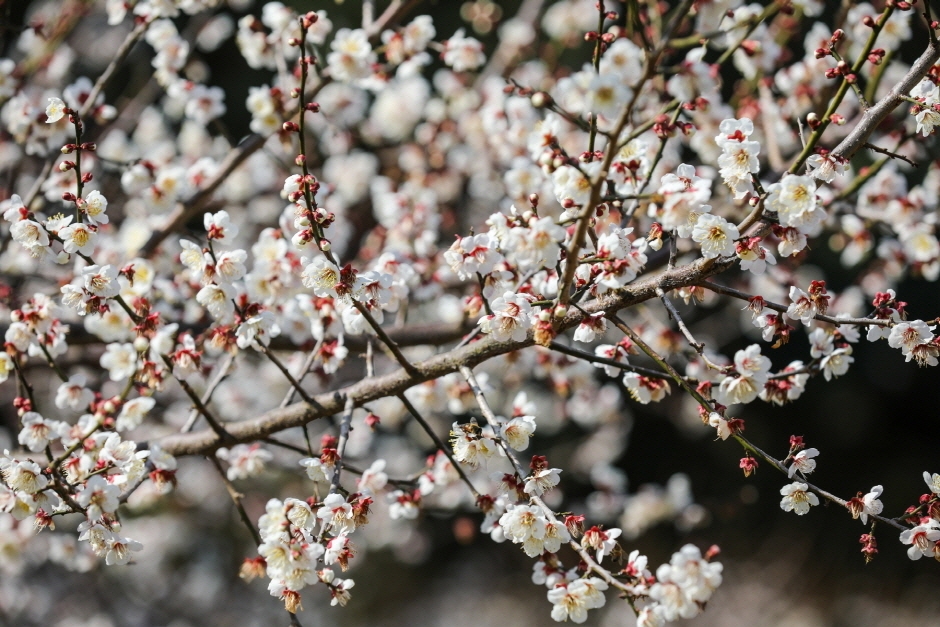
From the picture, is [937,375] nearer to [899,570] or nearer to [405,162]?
[899,570]

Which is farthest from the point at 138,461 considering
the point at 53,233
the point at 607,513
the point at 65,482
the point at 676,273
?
the point at 607,513

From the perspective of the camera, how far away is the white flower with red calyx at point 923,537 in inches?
60.0

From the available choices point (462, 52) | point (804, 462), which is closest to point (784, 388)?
point (804, 462)

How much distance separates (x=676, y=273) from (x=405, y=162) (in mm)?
2764

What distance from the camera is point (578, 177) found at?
140 centimetres

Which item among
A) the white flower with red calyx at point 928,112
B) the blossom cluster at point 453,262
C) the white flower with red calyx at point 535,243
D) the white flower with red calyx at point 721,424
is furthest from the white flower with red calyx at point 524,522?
the white flower with red calyx at point 928,112

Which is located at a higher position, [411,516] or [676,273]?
[676,273]

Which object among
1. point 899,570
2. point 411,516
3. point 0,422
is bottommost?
point 899,570

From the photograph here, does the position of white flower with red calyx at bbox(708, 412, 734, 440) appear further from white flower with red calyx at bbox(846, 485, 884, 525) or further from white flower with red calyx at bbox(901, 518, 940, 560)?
white flower with red calyx at bbox(901, 518, 940, 560)

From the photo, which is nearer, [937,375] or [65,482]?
[65,482]

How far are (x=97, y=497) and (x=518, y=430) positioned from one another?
90 centimetres

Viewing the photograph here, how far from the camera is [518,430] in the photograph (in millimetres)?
1645

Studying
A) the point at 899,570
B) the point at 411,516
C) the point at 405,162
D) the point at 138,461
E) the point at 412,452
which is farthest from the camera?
the point at 899,570

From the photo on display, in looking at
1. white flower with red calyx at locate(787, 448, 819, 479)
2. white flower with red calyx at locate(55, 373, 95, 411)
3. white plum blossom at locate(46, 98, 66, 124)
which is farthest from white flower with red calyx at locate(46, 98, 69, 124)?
white flower with red calyx at locate(787, 448, 819, 479)
